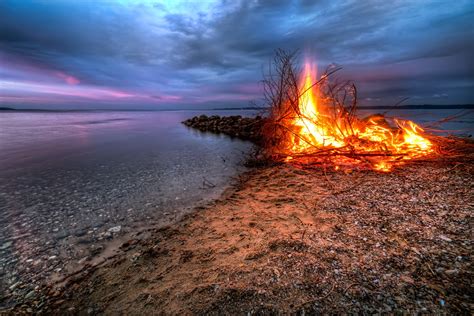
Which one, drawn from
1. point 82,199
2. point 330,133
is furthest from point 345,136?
point 82,199

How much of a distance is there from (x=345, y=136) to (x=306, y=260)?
6.28m

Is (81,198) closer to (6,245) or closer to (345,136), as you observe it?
(6,245)

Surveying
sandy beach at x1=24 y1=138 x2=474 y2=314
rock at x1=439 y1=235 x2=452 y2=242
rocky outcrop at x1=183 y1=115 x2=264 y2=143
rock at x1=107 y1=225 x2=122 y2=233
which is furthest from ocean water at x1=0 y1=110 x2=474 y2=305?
rocky outcrop at x1=183 y1=115 x2=264 y2=143

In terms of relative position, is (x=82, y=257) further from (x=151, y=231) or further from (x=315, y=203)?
(x=315, y=203)

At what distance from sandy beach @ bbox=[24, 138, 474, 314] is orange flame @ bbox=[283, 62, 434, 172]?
6.77 ft

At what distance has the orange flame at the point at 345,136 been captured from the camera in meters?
6.40

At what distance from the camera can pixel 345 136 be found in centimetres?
752

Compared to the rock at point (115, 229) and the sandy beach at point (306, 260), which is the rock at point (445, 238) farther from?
the rock at point (115, 229)

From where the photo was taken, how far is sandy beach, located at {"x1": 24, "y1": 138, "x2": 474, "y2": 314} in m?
1.96

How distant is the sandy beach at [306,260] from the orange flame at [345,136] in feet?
6.77

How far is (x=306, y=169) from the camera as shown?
6.43 metres

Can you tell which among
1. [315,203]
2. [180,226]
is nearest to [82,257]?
[180,226]

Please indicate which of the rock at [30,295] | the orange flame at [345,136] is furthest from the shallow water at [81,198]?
the orange flame at [345,136]

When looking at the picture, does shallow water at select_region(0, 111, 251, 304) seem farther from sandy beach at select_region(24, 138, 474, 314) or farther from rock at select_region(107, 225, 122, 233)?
sandy beach at select_region(24, 138, 474, 314)
